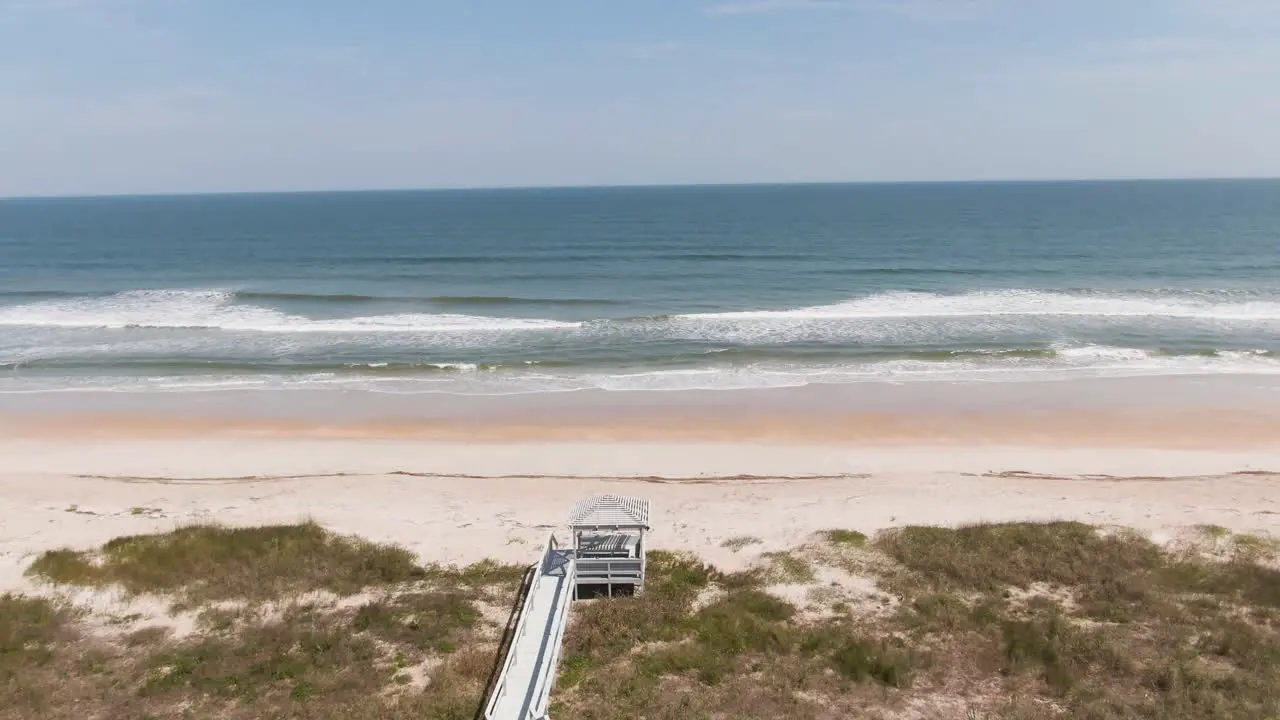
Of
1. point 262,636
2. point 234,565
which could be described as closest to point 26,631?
point 234,565

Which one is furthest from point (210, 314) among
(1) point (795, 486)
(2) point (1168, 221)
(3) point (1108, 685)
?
(2) point (1168, 221)

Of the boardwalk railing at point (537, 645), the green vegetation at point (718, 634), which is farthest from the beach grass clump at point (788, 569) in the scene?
the boardwalk railing at point (537, 645)

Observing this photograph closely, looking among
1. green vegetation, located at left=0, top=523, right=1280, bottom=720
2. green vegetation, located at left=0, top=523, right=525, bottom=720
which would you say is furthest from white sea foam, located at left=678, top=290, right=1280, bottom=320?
green vegetation, located at left=0, top=523, right=525, bottom=720

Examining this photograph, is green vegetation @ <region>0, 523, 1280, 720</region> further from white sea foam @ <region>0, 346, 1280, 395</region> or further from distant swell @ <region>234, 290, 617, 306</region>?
distant swell @ <region>234, 290, 617, 306</region>

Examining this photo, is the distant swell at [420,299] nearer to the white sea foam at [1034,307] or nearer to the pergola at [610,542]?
the white sea foam at [1034,307]

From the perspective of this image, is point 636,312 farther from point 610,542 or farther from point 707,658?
point 707,658

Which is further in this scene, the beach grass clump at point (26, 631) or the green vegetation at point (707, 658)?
the beach grass clump at point (26, 631)
